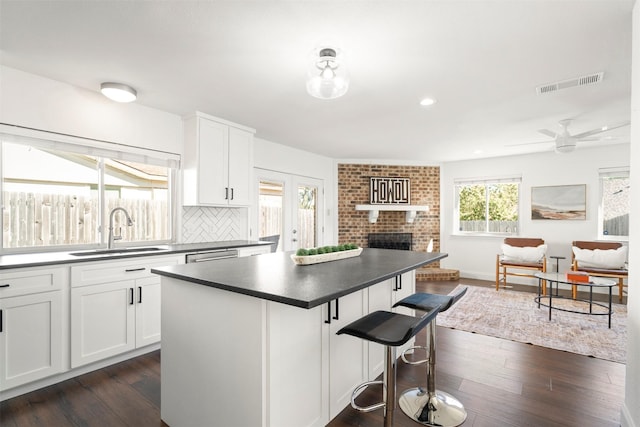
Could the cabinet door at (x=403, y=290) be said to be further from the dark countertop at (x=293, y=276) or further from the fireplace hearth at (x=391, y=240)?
the fireplace hearth at (x=391, y=240)

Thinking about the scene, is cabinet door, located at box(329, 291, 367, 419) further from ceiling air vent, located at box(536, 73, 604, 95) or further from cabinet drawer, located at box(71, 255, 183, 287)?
ceiling air vent, located at box(536, 73, 604, 95)

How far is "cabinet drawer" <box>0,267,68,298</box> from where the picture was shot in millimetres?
2068

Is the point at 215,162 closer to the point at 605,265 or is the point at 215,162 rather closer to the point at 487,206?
the point at 487,206

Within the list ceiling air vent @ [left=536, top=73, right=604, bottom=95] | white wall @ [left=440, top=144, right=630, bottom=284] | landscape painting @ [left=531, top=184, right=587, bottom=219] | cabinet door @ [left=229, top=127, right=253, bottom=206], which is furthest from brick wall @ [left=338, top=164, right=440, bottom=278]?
ceiling air vent @ [left=536, top=73, right=604, bottom=95]

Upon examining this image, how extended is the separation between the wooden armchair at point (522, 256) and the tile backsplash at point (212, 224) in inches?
166

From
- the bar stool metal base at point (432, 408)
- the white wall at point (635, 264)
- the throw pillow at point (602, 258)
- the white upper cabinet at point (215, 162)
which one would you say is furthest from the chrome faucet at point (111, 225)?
the throw pillow at point (602, 258)

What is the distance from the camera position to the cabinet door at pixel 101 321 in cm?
237

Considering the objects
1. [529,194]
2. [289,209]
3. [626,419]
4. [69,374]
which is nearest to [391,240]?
[289,209]

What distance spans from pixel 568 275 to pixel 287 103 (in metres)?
3.80

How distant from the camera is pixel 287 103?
3.20m

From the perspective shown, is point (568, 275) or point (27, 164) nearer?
point (27, 164)

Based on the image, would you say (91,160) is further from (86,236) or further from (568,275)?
(568,275)

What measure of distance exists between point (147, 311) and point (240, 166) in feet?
6.42

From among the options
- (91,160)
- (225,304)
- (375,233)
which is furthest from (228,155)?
(375,233)
